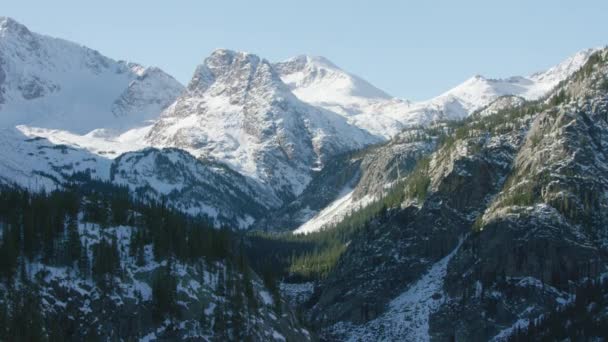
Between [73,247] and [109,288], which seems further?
[73,247]

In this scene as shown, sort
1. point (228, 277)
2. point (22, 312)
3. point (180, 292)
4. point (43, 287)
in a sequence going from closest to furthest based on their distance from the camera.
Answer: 1. point (22, 312)
2. point (43, 287)
3. point (180, 292)
4. point (228, 277)

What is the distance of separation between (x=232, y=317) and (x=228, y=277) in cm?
1334

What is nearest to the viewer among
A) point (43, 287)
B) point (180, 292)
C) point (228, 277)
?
point (43, 287)

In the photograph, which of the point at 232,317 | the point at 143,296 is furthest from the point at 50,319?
the point at 232,317

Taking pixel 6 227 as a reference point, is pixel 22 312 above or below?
below

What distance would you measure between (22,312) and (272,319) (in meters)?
51.9

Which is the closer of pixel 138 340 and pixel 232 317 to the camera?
pixel 138 340

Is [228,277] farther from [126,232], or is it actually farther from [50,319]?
[50,319]

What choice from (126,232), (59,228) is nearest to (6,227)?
(59,228)

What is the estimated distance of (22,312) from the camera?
6417 inches

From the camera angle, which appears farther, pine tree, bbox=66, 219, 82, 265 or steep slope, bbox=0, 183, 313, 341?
pine tree, bbox=66, 219, 82, 265

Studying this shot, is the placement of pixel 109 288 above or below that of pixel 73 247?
below

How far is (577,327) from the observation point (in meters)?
188

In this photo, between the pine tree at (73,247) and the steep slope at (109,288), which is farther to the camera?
the pine tree at (73,247)
